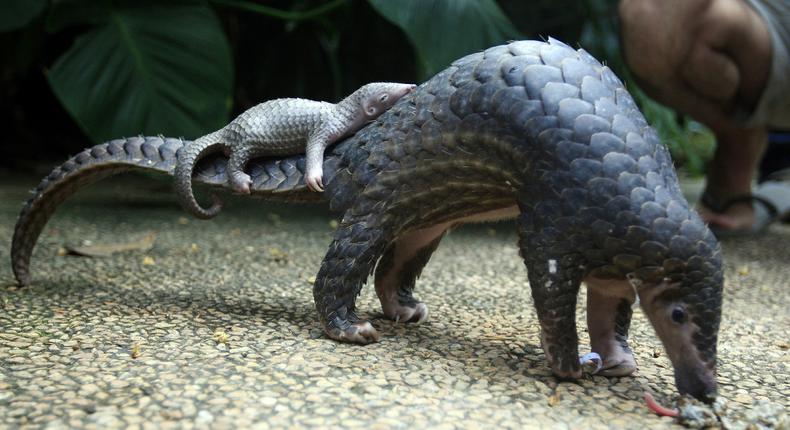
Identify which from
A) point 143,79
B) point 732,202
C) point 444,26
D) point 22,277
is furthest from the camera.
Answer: point 732,202

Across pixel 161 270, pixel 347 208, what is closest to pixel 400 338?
pixel 347 208

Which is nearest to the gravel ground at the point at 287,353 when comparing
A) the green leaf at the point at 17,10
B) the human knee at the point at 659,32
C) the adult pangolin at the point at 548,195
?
the adult pangolin at the point at 548,195

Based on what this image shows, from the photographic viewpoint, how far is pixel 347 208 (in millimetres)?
1899

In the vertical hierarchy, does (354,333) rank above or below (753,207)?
below

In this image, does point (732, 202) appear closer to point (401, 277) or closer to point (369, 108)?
point (401, 277)

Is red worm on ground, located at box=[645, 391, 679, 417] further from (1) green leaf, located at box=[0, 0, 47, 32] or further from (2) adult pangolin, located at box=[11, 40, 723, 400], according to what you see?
(1) green leaf, located at box=[0, 0, 47, 32]

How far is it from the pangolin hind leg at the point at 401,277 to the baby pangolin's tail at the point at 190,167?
1.76 feet

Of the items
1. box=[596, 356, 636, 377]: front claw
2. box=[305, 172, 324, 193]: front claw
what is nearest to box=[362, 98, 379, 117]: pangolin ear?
box=[305, 172, 324, 193]: front claw

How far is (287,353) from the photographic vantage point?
1753 millimetres

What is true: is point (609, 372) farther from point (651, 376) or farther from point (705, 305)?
point (705, 305)

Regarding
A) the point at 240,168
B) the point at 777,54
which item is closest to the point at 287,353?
the point at 240,168

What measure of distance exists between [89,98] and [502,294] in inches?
89.2

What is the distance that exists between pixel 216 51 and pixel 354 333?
2.32 m

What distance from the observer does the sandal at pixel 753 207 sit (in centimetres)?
395
